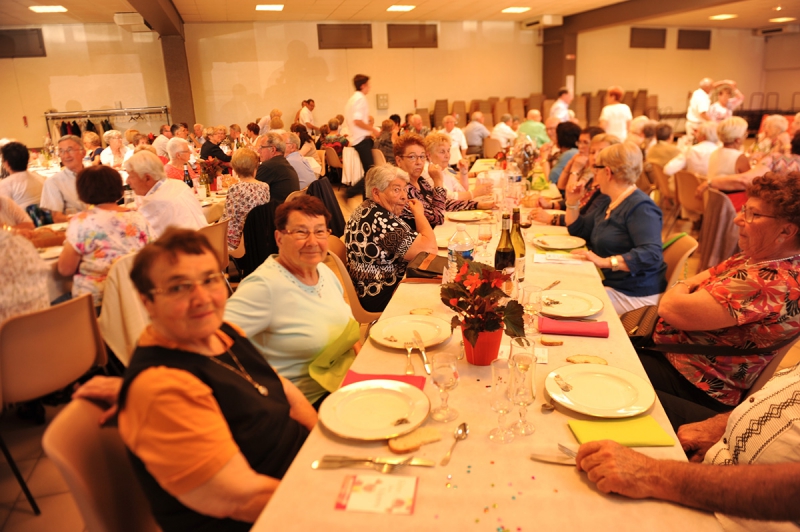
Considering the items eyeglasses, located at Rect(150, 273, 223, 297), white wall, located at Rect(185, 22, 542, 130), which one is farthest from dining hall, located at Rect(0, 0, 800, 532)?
white wall, located at Rect(185, 22, 542, 130)

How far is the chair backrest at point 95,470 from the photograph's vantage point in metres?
1.14

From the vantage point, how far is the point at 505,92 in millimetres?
15008

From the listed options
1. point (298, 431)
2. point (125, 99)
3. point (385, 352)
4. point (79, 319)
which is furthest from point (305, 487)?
point (125, 99)

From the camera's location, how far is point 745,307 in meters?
1.82

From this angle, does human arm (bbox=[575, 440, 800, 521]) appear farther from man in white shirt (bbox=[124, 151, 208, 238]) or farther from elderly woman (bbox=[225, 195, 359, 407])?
man in white shirt (bbox=[124, 151, 208, 238])

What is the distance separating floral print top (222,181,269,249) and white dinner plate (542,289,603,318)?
9.60 feet

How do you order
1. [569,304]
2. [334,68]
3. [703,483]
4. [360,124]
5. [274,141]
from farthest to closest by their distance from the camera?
[334,68] < [360,124] < [274,141] < [569,304] < [703,483]

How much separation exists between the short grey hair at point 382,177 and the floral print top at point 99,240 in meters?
1.34

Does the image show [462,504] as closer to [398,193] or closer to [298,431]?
[298,431]

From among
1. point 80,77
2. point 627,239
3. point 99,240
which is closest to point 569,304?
point 627,239

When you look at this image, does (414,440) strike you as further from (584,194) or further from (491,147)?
(491,147)

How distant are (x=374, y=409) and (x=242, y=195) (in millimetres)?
3421

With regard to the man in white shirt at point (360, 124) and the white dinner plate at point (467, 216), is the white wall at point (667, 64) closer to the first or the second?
the man in white shirt at point (360, 124)

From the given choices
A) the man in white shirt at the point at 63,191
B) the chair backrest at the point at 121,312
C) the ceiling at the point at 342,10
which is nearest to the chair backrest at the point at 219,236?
the chair backrest at the point at 121,312
